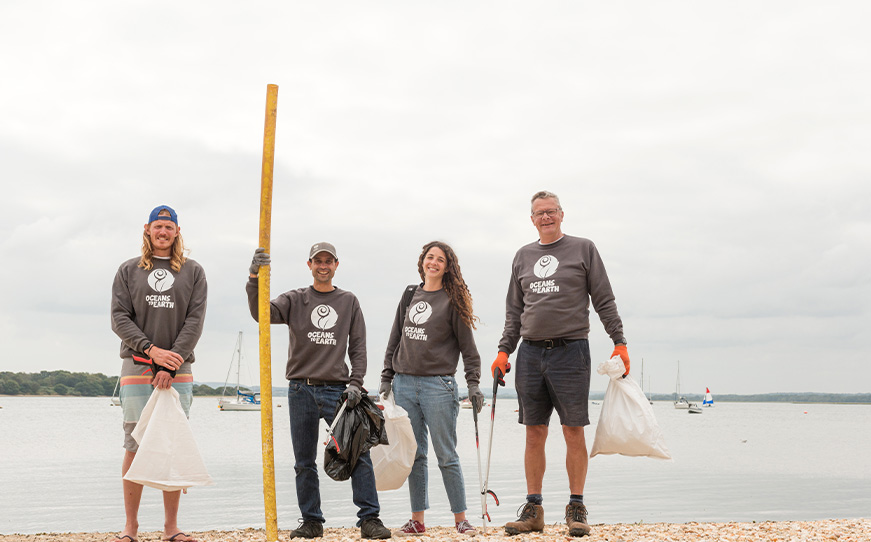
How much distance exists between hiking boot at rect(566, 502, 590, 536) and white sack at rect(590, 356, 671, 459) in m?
0.44

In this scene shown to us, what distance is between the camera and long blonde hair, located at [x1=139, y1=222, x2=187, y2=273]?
5047mm

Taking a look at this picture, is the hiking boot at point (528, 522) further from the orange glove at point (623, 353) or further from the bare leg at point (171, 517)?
the bare leg at point (171, 517)

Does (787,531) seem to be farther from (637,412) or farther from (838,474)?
(838,474)

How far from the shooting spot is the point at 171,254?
17.0 feet

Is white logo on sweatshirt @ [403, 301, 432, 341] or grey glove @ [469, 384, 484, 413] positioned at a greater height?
white logo on sweatshirt @ [403, 301, 432, 341]

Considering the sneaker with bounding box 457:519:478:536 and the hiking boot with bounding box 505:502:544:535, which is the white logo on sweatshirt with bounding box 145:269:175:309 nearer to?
the sneaker with bounding box 457:519:478:536

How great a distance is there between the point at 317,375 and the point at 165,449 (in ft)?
3.76

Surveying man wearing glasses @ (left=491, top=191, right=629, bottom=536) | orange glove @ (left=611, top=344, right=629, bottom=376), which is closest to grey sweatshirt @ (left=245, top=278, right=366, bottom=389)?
man wearing glasses @ (left=491, top=191, right=629, bottom=536)

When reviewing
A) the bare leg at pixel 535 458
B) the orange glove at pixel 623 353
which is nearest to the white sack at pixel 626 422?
the orange glove at pixel 623 353

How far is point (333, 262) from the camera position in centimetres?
557

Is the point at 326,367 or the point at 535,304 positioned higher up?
the point at 535,304

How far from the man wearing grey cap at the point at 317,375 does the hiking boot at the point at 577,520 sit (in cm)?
129

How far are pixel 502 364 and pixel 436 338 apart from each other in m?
0.56

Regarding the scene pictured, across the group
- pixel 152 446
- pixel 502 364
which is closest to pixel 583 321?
pixel 502 364
